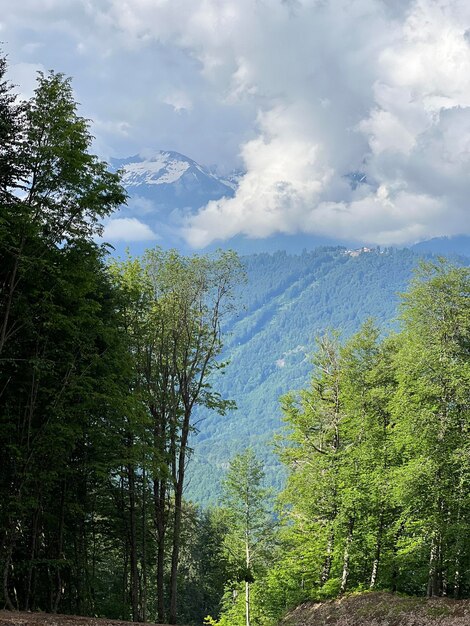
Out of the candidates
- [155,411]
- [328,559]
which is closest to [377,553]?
[328,559]

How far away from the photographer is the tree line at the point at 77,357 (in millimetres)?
13742

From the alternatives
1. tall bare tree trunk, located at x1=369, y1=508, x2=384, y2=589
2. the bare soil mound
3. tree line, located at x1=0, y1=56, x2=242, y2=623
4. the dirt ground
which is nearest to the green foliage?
tall bare tree trunk, located at x1=369, y1=508, x2=384, y2=589

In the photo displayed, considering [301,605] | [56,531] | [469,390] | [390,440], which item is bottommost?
[301,605]

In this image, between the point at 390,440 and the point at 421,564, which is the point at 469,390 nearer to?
the point at 390,440

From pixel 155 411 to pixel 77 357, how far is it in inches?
259

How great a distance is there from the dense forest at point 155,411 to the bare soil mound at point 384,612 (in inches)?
72.4

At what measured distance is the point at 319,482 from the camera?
82.6ft

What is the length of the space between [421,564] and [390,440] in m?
5.56

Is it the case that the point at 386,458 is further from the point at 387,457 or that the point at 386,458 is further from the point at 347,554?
the point at 347,554

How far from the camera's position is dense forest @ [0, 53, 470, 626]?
46.2 ft

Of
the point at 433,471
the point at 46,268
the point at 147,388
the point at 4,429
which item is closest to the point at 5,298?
the point at 46,268

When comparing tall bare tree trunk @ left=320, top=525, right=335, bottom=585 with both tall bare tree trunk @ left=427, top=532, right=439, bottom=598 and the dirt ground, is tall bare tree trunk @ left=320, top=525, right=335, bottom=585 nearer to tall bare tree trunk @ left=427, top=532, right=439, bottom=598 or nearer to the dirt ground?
tall bare tree trunk @ left=427, top=532, right=439, bottom=598

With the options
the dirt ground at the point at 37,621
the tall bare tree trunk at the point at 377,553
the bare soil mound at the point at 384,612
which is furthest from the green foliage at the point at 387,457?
the dirt ground at the point at 37,621

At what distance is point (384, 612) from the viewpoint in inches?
760
